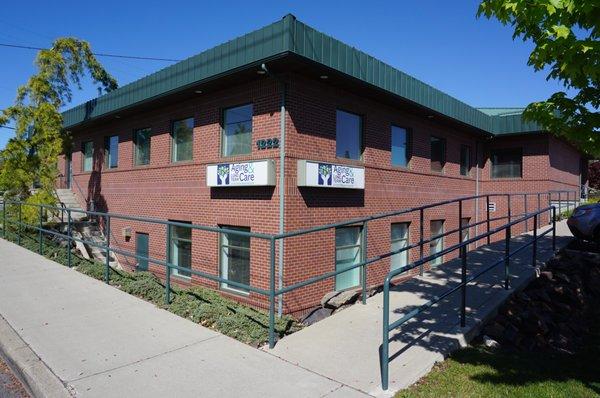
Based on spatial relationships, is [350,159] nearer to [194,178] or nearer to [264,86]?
[264,86]

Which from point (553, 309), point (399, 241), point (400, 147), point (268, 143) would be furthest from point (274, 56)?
point (399, 241)

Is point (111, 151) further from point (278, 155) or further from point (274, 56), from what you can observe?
point (274, 56)

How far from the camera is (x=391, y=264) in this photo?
1197 cm

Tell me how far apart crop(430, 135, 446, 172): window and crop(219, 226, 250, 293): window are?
23.8 ft

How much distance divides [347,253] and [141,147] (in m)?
7.39

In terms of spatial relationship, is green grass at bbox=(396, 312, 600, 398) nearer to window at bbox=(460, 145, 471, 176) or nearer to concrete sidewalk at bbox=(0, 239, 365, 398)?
concrete sidewalk at bbox=(0, 239, 365, 398)

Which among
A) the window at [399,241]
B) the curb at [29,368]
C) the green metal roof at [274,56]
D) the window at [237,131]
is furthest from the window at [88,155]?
the curb at [29,368]

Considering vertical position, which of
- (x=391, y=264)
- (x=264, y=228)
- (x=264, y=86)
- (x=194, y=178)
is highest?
(x=264, y=86)

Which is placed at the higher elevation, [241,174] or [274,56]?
[274,56]

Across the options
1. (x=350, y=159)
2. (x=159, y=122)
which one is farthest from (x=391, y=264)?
(x=159, y=122)

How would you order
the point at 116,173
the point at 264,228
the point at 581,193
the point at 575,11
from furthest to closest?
the point at 581,193 < the point at 116,173 < the point at 264,228 < the point at 575,11

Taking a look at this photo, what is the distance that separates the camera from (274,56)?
8.01m

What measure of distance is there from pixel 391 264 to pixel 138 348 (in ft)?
26.8

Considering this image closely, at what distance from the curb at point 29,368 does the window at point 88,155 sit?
39.5ft
